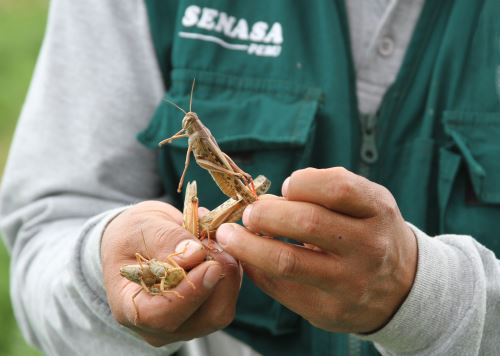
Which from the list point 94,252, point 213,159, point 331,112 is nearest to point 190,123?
point 213,159

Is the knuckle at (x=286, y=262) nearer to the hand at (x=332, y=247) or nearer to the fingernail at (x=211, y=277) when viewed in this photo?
the hand at (x=332, y=247)

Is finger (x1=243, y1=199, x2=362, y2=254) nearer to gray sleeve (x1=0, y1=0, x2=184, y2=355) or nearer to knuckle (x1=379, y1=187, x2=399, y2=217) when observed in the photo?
knuckle (x1=379, y1=187, x2=399, y2=217)

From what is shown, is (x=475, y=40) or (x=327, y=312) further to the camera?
(x=475, y=40)

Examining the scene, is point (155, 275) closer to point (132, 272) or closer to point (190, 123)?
point (132, 272)

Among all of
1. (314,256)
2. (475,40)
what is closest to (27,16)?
(475,40)

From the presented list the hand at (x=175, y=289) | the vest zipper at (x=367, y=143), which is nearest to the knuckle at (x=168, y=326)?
the hand at (x=175, y=289)

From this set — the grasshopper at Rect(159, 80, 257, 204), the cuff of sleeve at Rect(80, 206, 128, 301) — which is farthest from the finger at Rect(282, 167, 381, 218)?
the cuff of sleeve at Rect(80, 206, 128, 301)

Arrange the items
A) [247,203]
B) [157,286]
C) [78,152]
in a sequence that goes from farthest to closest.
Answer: [78,152] → [247,203] → [157,286]

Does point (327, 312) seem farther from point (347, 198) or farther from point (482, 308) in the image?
point (482, 308)
